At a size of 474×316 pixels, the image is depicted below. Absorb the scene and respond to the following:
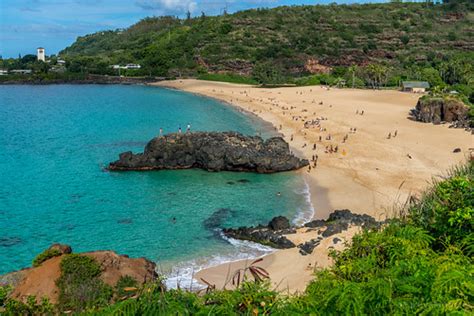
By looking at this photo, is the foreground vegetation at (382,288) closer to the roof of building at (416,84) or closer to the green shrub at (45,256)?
the green shrub at (45,256)

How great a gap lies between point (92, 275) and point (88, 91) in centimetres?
9826

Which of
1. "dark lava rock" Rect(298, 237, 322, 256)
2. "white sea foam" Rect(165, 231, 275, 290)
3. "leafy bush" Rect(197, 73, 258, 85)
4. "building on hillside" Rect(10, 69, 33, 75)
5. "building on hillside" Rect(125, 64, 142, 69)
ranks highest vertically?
"building on hillside" Rect(125, 64, 142, 69)

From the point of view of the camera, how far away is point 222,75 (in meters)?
121

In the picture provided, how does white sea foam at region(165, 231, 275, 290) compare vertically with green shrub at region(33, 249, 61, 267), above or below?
below

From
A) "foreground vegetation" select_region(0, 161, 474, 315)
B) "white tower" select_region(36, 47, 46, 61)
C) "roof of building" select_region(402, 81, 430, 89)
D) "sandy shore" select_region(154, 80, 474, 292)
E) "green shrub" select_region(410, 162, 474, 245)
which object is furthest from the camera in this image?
"white tower" select_region(36, 47, 46, 61)

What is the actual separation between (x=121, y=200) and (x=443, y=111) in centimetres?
4077

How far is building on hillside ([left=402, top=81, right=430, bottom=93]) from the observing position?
3359 inches

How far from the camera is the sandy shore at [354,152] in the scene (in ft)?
74.7

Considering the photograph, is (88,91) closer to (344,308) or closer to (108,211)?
(108,211)

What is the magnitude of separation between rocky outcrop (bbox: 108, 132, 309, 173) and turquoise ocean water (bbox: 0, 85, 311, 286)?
105 cm

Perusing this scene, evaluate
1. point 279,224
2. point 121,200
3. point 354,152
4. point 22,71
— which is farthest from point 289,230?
point 22,71

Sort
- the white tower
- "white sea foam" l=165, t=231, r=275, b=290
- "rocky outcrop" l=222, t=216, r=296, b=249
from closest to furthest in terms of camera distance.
Answer: "white sea foam" l=165, t=231, r=275, b=290 → "rocky outcrop" l=222, t=216, r=296, b=249 → the white tower

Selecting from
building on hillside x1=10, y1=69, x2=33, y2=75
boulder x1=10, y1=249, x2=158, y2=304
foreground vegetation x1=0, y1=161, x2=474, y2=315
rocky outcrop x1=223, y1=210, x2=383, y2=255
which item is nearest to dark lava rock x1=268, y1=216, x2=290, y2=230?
rocky outcrop x1=223, y1=210, x2=383, y2=255

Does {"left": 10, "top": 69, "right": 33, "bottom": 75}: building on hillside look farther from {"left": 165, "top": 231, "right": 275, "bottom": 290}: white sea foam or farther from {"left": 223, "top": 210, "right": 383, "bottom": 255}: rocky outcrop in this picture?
{"left": 165, "top": 231, "right": 275, "bottom": 290}: white sea foam
